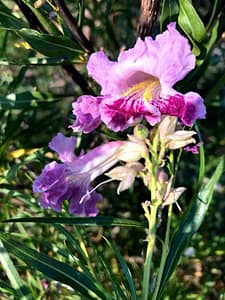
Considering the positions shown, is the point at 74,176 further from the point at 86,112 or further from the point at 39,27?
the point at 39,27

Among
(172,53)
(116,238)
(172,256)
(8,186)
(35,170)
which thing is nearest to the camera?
(172,53)

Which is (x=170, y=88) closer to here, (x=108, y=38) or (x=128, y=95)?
(x=128, y=95)

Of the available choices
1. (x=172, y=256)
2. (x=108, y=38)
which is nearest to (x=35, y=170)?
(x=108, y=38)

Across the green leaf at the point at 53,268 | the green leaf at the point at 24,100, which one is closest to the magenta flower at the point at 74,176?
the green leaf at the point at 53,268

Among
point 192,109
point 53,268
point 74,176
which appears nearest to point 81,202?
point 74,176

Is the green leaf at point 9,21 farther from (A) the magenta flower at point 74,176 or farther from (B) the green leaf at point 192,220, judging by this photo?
(B) the green leaf at point 192,220

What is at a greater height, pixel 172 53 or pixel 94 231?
pixel 172 53

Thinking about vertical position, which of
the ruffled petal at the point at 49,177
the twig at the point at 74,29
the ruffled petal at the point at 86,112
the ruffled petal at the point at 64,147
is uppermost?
the twig at the point at 74,29
